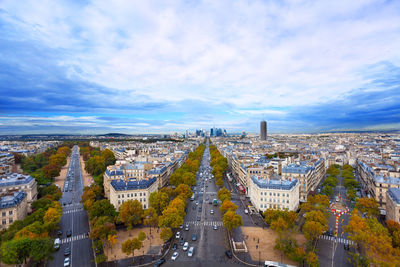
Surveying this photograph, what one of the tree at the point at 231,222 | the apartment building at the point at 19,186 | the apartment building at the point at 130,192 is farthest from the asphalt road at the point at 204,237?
the apartment building at the point at 19,186

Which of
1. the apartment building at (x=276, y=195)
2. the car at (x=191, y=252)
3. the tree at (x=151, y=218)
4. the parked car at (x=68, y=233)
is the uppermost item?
the apartment building at (x=276, y=195)

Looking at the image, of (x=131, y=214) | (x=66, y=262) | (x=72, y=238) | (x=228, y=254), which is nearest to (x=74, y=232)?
(x=72, y=238)

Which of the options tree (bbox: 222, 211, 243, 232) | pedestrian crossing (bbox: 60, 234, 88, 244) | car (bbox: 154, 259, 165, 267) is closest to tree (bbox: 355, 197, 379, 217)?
tree (bbox: 222, 211, 243, 232)

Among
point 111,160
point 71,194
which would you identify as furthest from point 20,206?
point 111,160

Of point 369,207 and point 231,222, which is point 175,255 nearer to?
point 231,222

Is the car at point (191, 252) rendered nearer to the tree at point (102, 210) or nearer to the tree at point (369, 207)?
the tree at point (102, 210)

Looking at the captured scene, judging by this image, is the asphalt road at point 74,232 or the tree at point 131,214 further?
the tree at point 131,214
